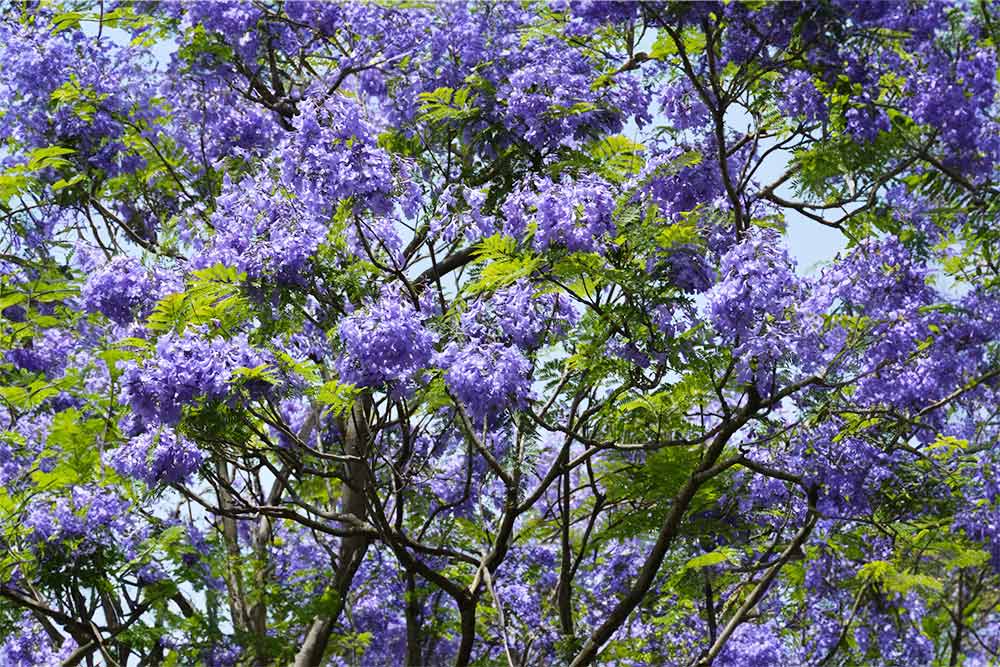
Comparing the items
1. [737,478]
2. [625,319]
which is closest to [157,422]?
[625,319]

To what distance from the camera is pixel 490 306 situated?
7082 millimetres

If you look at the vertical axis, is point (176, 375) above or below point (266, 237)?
below

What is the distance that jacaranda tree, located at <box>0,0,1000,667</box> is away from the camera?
22.8ft

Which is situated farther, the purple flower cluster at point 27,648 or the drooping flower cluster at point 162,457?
the purple flower cluster at point 27,648

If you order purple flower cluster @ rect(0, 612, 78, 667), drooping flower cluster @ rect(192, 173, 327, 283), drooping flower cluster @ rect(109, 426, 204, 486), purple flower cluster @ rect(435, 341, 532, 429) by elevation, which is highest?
drooping flower cluster @ rect(192, 173, 327, 283)

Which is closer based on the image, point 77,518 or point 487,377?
point 487,377

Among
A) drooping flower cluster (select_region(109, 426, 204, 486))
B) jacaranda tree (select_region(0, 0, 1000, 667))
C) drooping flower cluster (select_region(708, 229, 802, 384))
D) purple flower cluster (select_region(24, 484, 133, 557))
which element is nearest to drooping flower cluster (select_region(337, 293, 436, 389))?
jacaranda tree (select_region(0, 0, 1000, 667))

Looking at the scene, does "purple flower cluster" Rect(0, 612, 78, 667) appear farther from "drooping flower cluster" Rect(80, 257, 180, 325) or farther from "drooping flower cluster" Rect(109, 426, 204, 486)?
"drooping flower cluster" Rect(109, 426, 204, 486)

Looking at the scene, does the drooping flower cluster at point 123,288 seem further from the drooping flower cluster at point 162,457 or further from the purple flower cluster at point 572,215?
the purple flower cluster at point 572,215

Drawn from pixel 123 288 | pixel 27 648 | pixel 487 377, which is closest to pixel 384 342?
pixel 487 377

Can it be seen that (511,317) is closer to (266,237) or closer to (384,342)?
(384,342)

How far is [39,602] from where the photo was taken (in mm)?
8859

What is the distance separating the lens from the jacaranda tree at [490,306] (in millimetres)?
6957

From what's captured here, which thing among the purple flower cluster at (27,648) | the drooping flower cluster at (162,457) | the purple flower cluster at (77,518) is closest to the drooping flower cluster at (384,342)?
the drooping flower cluster at (162,457)
